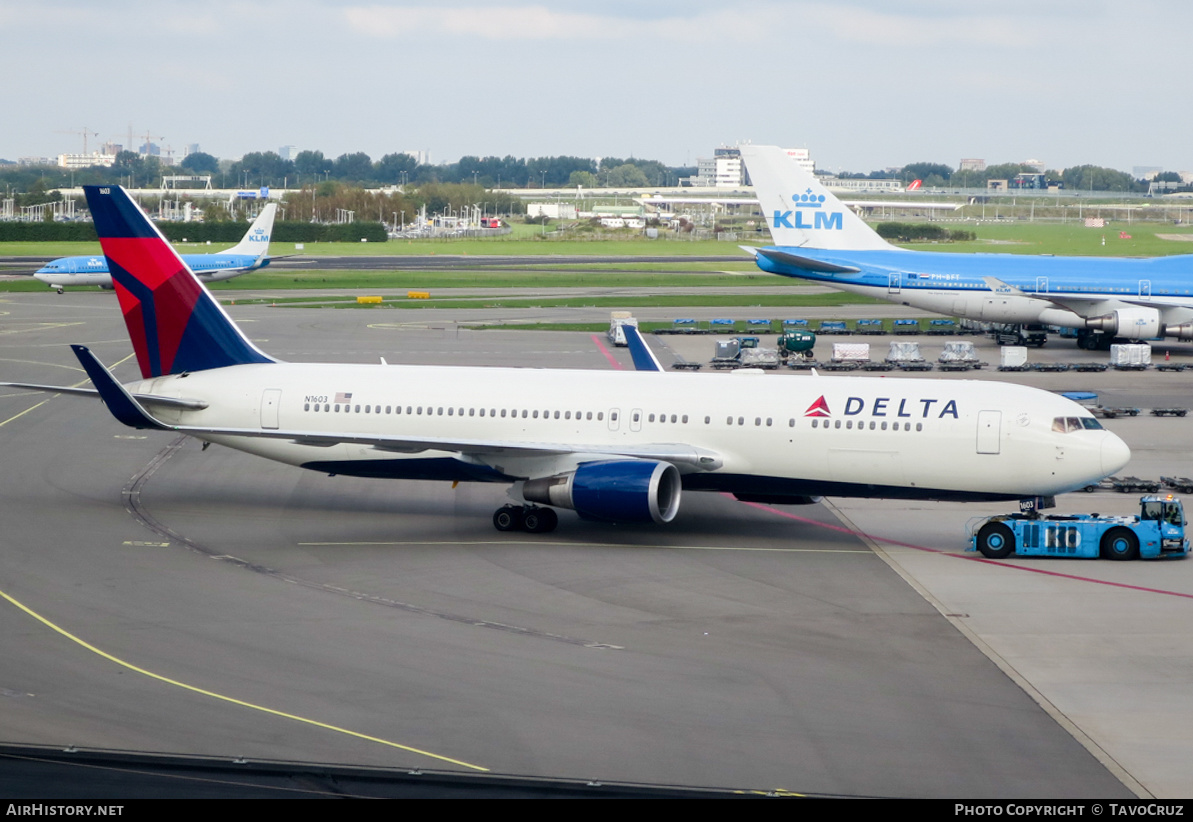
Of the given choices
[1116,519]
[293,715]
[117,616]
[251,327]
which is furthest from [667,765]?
[251,327]

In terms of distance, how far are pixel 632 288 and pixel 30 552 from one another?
7790cm

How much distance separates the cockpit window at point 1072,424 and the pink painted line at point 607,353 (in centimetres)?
2988

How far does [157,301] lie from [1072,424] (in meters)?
22.5

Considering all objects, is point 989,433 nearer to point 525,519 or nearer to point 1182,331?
point 525,519

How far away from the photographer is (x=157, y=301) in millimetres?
33031

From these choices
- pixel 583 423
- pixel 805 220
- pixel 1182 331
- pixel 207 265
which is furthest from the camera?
pixel 207 265

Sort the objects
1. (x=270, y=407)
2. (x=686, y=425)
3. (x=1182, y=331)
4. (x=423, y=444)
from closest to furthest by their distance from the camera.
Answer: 1. (x=423, y=444)
2. (x=686, y=425)
3. (x=270, y=407)
4. (x=1182, y=331)

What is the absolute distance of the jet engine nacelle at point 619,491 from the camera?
93.1 feet

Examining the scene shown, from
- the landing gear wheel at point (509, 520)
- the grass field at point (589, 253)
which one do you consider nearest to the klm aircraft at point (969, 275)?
the grass field at point (589, 253)

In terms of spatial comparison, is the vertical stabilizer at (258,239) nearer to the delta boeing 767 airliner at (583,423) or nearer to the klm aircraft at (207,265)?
the klm aircraft at (207,265)

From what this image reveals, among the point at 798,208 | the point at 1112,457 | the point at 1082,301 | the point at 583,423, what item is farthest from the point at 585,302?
the point at 1112,457

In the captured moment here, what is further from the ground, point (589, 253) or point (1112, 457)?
point (589, 253)

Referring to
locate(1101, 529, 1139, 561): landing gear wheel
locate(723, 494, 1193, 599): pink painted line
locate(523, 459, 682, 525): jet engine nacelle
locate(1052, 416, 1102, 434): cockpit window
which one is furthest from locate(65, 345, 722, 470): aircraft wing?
locate(1101, 529, 1139, 561): landing gear wheel
